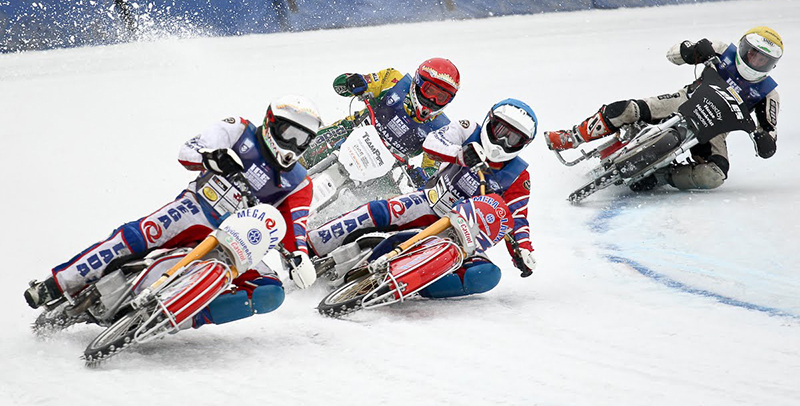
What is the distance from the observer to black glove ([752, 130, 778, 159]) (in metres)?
8.49

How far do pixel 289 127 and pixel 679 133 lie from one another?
17.0 feet

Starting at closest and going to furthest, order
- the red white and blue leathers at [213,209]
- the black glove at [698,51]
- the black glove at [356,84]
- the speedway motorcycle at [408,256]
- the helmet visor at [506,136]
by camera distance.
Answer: the red white and blue leathers at [213,209]
the speedway motorcycle at [408,256]
the helmet visor at [506,136]
the black glove at [356,84]
the black glove at [698,51]

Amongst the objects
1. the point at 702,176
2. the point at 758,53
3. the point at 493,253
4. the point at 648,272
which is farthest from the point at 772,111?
the point at 493,253

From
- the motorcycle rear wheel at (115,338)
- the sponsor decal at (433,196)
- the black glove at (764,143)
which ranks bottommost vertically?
the black glove at (764,143)

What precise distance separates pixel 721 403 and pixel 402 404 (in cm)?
154

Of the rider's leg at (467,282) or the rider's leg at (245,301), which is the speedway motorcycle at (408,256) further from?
the rider's leg at (245,301)

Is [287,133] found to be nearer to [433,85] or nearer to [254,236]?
[254,236]

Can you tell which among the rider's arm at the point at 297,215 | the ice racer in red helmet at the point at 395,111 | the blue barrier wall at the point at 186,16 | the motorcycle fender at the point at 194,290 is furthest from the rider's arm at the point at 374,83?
the blue barrier wall at the point at 186,16

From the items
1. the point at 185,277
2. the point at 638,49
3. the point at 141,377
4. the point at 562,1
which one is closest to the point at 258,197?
the point at 185,277

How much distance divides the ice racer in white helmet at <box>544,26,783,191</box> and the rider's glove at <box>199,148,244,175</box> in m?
5.09

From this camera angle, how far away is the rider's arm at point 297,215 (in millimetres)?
4805

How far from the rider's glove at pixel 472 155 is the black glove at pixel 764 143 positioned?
163 inches

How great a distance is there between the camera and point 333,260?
18.9ft

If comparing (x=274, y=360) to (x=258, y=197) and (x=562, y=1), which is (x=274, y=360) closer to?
(x=258, y=197)
